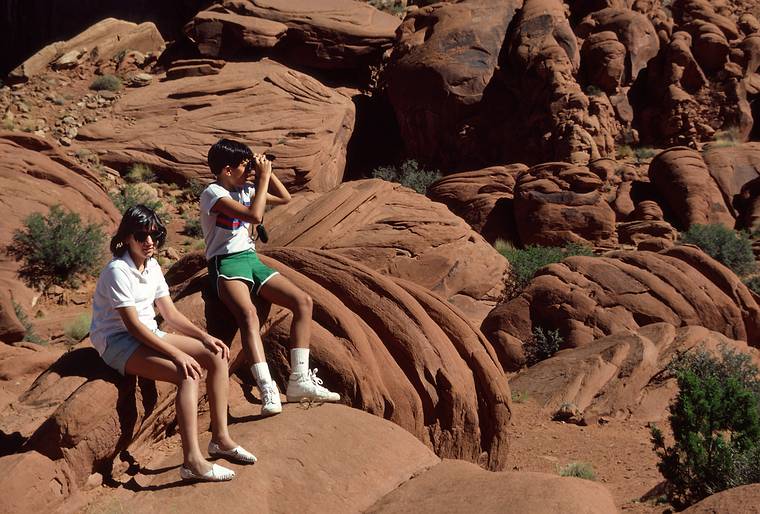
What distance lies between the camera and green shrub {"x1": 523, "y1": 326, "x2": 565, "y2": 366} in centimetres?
1216

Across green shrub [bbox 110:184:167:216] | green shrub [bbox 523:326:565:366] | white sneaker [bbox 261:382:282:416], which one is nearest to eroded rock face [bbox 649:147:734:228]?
green shrub [bbox 523:326:565:366]

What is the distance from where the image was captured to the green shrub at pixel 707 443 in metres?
5.97

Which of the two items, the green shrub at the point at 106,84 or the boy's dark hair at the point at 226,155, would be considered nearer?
the boy's dark hair at the point at 226,155

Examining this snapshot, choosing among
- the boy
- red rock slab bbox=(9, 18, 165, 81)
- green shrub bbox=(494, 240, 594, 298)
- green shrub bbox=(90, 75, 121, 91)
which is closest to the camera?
the boy

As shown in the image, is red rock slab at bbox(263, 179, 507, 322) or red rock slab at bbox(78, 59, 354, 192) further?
red rock slab at bbox(78, 59, 354, 192)

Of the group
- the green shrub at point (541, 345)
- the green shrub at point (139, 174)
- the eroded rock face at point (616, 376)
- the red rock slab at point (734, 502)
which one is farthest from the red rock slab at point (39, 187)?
the red rock slab at point (734, 502)

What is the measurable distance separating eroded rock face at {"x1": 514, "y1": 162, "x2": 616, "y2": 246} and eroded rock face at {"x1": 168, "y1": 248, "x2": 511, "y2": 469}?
14317 mm

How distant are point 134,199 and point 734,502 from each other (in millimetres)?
17389

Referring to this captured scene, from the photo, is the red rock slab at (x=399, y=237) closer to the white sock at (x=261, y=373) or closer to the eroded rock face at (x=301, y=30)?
the white sock at (x=261, y=373)

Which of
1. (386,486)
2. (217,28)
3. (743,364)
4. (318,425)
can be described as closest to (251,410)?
(318,425)

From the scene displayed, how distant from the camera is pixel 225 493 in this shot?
414 centimetres

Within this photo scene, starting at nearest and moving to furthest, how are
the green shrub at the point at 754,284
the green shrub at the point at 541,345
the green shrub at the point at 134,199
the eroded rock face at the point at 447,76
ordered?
the green shrub at the point at 541,345
the green shrub at the point at 754,284
the green shrub at the point at 134,199
the eroded rock face at the point at 447,76

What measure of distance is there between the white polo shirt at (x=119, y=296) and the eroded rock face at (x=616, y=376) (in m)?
6.45

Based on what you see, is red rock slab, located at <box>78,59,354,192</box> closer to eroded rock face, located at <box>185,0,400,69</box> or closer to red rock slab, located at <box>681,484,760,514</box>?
eroded rock face, located at <box>185,0,400,69</box>
